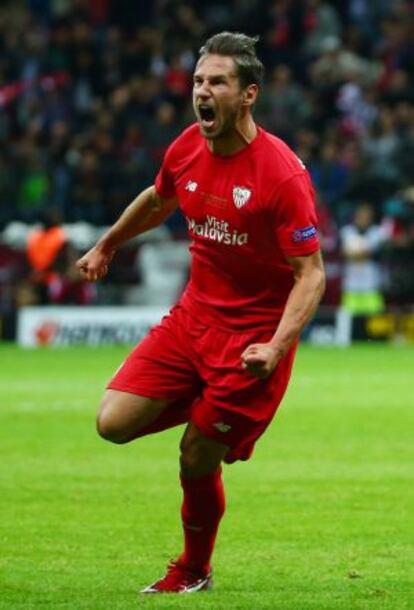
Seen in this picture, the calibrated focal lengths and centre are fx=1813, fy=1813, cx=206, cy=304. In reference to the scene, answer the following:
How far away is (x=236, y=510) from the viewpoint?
390 inches

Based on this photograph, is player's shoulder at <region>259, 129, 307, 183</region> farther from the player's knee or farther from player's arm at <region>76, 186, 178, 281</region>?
the player's knee

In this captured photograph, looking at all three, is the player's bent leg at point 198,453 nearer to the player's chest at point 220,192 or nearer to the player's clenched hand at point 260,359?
the player's clenched hand at point 260,359

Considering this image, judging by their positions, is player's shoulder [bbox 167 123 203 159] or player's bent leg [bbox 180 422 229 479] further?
player's shoulder [bbox 167 123 203 159]

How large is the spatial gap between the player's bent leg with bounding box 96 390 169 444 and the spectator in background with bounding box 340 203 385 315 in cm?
1567

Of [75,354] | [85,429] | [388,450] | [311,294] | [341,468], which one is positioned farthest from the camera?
[75,354]

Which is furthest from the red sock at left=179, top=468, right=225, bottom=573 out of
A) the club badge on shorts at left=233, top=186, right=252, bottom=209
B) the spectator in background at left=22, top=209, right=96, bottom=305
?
the spectator in background at left=22, top=209, right=96, bottom=305

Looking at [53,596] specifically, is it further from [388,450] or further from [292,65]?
[292,65]

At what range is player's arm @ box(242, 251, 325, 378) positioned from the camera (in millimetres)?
6871

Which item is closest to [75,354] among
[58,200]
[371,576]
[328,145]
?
[58,200]

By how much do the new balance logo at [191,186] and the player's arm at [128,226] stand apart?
0.40 metres

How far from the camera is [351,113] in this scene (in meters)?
26.3

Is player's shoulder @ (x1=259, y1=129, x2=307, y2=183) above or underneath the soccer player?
above

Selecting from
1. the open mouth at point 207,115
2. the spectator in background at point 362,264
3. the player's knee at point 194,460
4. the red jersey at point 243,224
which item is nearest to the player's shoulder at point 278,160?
the red jersey at point 243,224

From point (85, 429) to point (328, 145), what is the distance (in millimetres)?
11502
